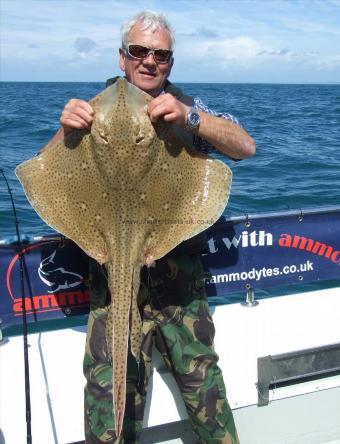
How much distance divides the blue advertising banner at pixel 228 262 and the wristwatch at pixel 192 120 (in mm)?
→ 1383

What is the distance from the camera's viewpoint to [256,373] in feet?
12.9

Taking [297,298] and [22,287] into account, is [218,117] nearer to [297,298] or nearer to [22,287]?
[22,287]

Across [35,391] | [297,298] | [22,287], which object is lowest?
[35,391]

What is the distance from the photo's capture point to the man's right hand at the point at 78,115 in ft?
8.63

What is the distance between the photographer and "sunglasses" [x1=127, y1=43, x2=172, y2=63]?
117 inches

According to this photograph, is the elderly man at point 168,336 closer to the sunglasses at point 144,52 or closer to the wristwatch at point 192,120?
the sunglasses at point 144,52

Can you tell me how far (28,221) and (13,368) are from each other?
6633 mm

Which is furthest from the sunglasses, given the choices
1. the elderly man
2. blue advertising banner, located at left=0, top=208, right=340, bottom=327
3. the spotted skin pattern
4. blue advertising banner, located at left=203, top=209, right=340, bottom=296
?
blue advertising banner, located at left=203, top=209, right=340, bottom=296

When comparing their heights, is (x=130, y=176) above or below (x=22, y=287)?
above

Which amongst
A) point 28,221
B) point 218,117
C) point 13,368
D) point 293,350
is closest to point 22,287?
point 13,368

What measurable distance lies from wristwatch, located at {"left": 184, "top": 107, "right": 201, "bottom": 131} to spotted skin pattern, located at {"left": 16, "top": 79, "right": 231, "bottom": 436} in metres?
0.09

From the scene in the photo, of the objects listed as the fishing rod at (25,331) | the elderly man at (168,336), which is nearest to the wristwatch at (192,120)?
the elderly man at (168,336)

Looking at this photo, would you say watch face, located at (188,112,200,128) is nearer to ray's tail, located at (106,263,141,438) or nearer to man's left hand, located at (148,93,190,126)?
man's left hand, located at (148,93,190,126)

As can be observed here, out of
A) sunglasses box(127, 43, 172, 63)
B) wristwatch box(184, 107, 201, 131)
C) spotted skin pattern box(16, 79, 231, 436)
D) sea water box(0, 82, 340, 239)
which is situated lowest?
sea water box(0, 82, 340, 239)
